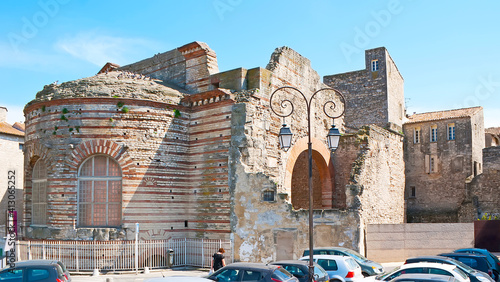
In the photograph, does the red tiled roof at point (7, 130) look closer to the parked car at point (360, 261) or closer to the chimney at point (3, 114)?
the chimney at point (3, 114)

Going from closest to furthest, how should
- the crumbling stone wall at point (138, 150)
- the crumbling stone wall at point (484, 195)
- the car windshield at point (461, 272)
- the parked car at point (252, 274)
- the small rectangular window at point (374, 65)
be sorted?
the parked car at point (252, 274) < the car windshield at point (461, 272) < the crumbling stone wall at point (138, 150) < the crumbling stone wall at point (484, 195) < the small rectangular window at point (374, 65)

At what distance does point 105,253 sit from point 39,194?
4.22 meters

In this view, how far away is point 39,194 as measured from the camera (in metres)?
19.5

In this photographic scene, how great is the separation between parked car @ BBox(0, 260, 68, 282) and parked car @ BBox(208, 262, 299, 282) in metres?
3.75

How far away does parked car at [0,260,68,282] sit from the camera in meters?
11.3

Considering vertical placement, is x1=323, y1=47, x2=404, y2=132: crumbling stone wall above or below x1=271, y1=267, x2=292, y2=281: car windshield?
above

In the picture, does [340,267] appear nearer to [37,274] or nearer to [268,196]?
[268,196]

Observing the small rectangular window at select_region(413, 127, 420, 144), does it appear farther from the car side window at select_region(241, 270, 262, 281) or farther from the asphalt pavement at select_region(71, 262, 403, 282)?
the car side window at select_region(241, 270, 262, 281)

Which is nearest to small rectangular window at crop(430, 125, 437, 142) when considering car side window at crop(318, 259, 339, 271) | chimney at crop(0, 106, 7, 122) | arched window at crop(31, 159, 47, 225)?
car side window at crop(318, 259, 339, 271)

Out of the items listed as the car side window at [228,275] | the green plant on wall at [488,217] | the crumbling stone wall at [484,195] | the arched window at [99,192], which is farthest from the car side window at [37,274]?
the crumbling stone wall at [484,195]

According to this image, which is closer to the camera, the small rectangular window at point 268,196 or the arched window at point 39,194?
the small rectangular window at point 268,196

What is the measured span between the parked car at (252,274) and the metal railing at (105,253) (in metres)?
6.68

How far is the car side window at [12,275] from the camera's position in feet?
37.0

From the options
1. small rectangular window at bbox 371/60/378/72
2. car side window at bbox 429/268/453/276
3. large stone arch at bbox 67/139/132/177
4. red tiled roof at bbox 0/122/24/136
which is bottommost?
car side window at bbox 429/268/453/276
